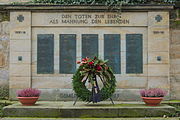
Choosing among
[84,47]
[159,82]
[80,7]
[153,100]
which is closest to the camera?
[153,100]

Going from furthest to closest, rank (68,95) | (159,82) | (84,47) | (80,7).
A: (84,47)
(80,7)
(159,82)
(68,95)

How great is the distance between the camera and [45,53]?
14.1 metres

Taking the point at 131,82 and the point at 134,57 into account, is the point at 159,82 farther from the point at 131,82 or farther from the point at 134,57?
the point at 134,57

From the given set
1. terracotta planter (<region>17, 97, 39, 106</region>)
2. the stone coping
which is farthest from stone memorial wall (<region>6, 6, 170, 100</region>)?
terracotta planter (<region>17, 97, 39, 106</region>)

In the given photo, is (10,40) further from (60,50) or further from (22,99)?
(22,99)

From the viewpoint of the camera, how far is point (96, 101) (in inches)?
456

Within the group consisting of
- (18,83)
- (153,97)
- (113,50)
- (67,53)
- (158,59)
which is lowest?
(153,97)

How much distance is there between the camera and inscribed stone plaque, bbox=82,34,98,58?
1412 centimetres

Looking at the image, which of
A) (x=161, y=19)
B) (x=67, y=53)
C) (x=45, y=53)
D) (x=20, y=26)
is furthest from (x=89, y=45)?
(x=161, y=19)

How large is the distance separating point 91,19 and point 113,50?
64.4 inches

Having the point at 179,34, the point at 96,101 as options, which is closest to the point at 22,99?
the point at 96,101

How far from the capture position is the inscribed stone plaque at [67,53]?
14070mm

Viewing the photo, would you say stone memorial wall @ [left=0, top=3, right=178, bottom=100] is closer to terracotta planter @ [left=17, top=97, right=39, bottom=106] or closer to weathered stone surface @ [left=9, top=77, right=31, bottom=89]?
weathered stone surface @ [left=9, top=77, right=31, bottom=89]

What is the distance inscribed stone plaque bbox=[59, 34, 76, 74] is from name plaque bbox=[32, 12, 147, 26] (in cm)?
60
